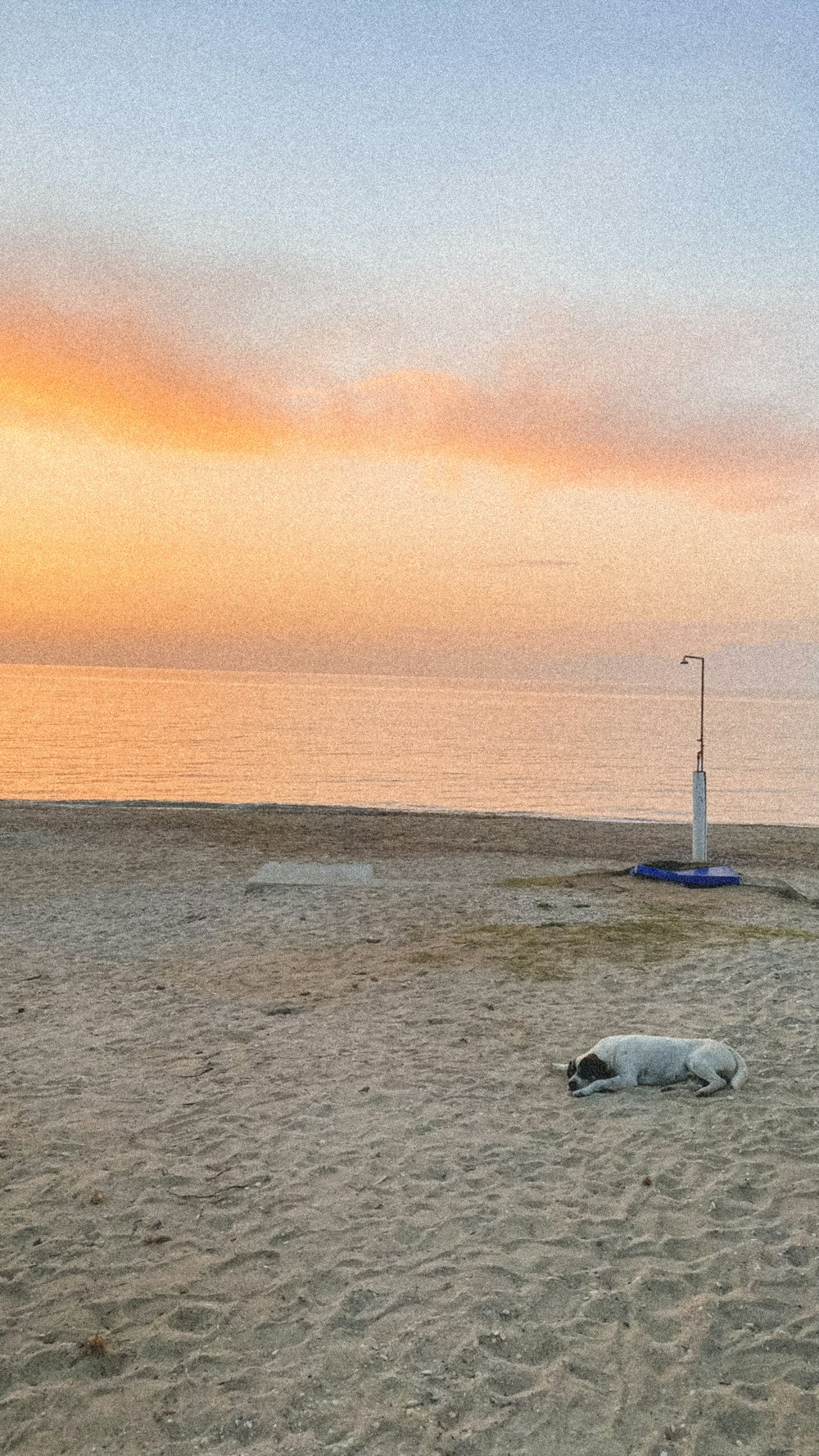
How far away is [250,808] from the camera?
2939 cm

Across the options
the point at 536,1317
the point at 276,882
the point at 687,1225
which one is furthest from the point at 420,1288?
the point at 276,882

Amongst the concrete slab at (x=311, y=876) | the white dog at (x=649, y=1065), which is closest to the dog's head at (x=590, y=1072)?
the white dog at (x=649, y=1065)

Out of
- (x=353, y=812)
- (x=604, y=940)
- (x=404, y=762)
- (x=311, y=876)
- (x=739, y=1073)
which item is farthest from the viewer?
(x=404, y=762)

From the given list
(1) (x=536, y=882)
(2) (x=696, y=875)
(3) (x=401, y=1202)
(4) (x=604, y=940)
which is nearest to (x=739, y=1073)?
(3) (x=401, y=1202)

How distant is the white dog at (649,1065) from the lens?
7.54 meters

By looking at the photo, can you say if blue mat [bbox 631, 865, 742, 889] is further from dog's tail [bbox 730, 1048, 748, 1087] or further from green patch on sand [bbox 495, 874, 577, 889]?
dog's tail [bbox 730, 1048, 748, 1087]

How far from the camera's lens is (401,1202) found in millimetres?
5949

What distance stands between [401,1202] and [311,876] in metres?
10.9

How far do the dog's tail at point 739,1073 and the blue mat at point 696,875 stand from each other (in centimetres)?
886

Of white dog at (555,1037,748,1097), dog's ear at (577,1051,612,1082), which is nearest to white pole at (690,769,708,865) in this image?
white dog at (555,1037,748,1097)

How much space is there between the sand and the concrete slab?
11.5 feet

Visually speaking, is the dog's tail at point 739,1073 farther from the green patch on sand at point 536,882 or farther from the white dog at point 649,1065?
the green patch on sand at point 536,882

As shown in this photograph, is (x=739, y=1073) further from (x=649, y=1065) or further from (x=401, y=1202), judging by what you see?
(x=401, y=1202)

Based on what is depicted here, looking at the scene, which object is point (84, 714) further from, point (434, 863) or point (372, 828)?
point (434, 863)
